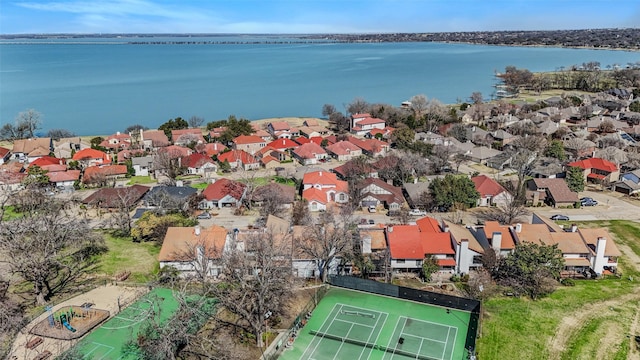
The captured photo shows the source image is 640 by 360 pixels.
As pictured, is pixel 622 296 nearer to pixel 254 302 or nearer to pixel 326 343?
pixel 326 343

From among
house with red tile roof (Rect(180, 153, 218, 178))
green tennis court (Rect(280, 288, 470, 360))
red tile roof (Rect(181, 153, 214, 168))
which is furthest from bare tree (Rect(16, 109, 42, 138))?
green tennis court (Rect(280, 288, 470, 360))

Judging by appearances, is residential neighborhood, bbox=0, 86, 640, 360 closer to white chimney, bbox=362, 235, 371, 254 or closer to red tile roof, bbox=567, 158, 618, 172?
white chimney, bbox=362, 235, 371, 254

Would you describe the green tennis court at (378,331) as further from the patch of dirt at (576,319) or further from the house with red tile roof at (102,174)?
A: the house with red tile roof at (102,174)

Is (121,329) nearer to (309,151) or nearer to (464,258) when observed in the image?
(464,258)

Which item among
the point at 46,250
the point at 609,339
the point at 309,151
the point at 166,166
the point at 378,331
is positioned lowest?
the point at 609,339

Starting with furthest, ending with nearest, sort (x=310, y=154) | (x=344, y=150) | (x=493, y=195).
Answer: (x=344, y=150)
(x=310, y=154)
(x=493, y=195)

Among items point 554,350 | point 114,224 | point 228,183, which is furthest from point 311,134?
point 554,350

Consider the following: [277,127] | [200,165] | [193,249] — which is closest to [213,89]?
[277,127]

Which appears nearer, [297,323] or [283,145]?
[297,323]
